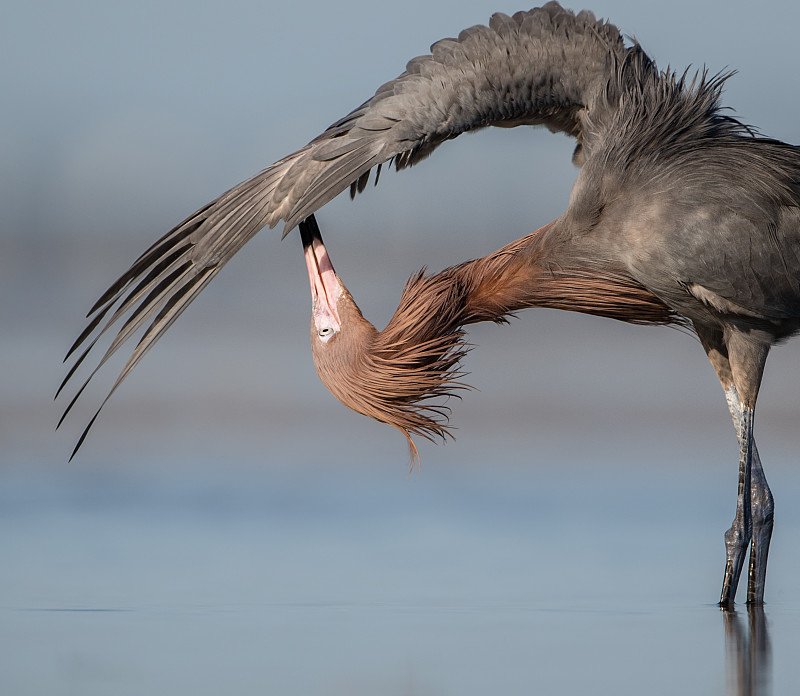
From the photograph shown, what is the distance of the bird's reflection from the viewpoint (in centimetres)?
307

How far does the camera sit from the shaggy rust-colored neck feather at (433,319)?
16.4ft

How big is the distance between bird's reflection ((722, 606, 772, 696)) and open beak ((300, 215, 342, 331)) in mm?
1983

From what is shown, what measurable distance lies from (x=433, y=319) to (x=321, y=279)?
0.50 m

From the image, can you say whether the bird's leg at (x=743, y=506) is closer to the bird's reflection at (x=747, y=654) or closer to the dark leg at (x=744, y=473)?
the dark leg at (x=744, y=473)

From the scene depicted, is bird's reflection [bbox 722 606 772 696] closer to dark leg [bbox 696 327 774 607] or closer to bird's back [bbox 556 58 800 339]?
dark leg [bbox 696 327 774 607]

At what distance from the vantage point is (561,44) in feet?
15.8

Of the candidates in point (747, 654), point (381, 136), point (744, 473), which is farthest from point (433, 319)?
point (747, 654)

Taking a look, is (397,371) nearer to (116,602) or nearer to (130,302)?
(130,302)

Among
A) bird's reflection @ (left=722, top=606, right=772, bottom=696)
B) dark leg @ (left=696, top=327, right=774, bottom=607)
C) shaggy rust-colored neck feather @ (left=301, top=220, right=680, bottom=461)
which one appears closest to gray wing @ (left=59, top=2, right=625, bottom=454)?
shaggy rust-colored neck feather @ (left=301, top=220, right=680, bottom=461)

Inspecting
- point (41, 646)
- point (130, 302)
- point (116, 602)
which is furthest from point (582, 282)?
point (41, 646)

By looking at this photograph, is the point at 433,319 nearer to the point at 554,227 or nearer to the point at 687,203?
the point at 554,227

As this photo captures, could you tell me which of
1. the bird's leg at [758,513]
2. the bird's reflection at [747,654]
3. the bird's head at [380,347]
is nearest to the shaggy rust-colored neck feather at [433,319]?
the bird's head at [380,347]

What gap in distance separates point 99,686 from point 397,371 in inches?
84.3

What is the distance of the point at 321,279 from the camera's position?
4.98 m
